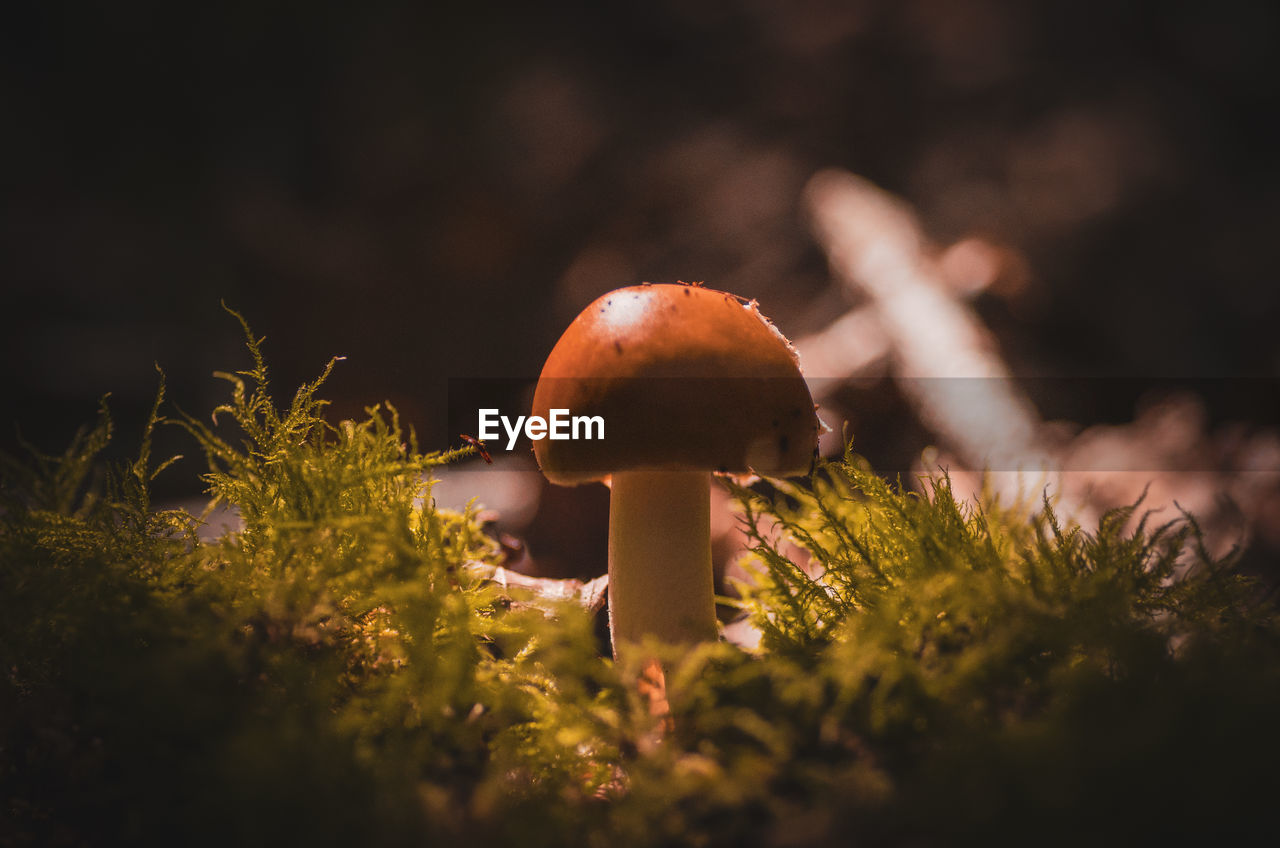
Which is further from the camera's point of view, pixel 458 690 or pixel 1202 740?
pixel 458 690

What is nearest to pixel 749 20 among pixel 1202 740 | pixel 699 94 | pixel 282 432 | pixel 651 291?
pixel 699 94

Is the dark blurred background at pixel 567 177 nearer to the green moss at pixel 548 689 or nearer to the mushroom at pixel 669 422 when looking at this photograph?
the mushroom at pixel 669 422

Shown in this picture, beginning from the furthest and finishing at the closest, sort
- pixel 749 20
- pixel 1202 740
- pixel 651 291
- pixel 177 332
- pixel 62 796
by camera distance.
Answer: pixel 749 20 < pixel 177 332 < pixel 651 291 < pixel 62 796 < pixel 1202 740

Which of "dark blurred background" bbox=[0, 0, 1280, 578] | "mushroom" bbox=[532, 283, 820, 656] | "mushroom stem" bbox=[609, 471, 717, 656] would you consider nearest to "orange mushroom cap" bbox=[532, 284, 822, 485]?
"mushroom" bbox=[532, 283, 820, 656]

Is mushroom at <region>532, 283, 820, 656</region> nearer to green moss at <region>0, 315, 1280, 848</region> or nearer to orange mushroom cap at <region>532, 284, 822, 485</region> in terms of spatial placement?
orange mushroom cap at <region>532, 284, 822, 485</region>

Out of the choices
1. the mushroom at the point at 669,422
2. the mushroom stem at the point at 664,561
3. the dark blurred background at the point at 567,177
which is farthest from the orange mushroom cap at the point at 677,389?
the dark blurred background at the point at 567,177

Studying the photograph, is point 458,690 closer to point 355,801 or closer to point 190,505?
point 355,801

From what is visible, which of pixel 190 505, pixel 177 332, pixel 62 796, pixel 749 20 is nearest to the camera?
pixel 62 796

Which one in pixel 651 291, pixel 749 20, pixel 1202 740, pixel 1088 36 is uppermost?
pixel 749 20
